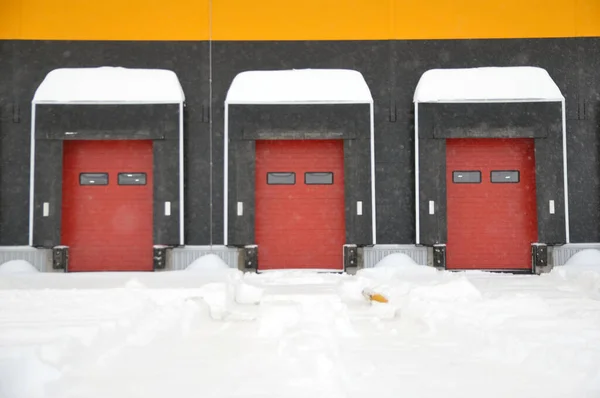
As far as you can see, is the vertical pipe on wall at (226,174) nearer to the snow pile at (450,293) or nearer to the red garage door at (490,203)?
the red garage door at (490,203)

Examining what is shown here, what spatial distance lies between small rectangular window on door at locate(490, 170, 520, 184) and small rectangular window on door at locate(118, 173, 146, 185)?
8913 mm

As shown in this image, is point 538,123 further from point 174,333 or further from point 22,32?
point 22,32

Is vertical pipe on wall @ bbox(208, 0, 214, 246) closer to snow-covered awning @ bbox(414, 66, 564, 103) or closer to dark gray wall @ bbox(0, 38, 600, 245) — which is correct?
dark gray wall @ bbox(0, 38, 600, 245)

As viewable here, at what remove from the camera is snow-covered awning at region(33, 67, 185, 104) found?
43.3 ft

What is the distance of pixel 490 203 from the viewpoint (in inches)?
534

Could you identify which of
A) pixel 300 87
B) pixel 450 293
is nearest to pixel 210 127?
pixel 300 87

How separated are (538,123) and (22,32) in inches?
523

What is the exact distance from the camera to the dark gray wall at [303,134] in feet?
43.8

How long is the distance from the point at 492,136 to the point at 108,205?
32.3ft

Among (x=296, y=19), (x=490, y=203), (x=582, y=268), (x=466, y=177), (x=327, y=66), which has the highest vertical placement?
(x=296, y=19)

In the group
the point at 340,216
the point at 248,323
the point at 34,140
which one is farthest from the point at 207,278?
the point at 34,140

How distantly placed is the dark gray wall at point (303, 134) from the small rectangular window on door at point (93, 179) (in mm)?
3291

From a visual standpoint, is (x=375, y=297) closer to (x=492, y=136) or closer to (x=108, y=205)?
(x=492, y=136)

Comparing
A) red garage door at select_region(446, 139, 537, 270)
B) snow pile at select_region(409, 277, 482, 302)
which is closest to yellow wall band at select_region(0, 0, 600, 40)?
red garage door at select_region(446, 139, 537, 270)
